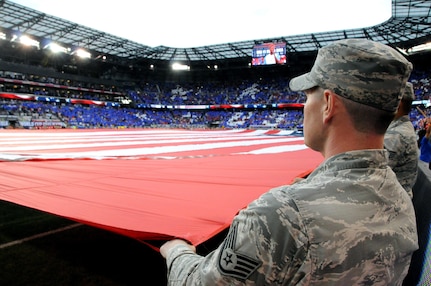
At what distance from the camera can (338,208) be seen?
893mm

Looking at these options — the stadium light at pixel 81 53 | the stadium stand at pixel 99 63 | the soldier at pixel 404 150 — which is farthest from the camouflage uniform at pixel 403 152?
the stadium light at pixel 81 53

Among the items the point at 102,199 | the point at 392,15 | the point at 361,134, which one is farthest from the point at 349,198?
the point at 392,15

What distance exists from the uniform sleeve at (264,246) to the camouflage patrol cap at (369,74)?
1.50 ft

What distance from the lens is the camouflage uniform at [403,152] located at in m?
2.79

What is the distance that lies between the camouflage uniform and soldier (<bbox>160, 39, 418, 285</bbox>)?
1.96m

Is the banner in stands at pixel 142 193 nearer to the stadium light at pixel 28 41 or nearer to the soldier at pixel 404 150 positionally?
the soldier at pixel 404 150

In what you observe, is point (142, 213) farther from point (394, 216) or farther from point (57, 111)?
point (57, 111)

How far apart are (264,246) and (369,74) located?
0.67 meters

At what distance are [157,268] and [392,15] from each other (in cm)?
3208

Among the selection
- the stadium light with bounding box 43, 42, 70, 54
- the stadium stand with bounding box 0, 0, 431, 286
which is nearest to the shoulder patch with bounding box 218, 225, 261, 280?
the stadium stand with bounding box 0, 0, 431, 286

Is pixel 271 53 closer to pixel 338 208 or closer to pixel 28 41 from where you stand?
pixel 28 41

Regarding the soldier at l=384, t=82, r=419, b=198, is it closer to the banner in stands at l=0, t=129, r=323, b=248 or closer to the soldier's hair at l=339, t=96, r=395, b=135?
the banner in stands at l=0, t=129, r=323, b=248

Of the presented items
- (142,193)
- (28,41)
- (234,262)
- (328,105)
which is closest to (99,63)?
(28,41)

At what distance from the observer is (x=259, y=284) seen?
0.87 m
